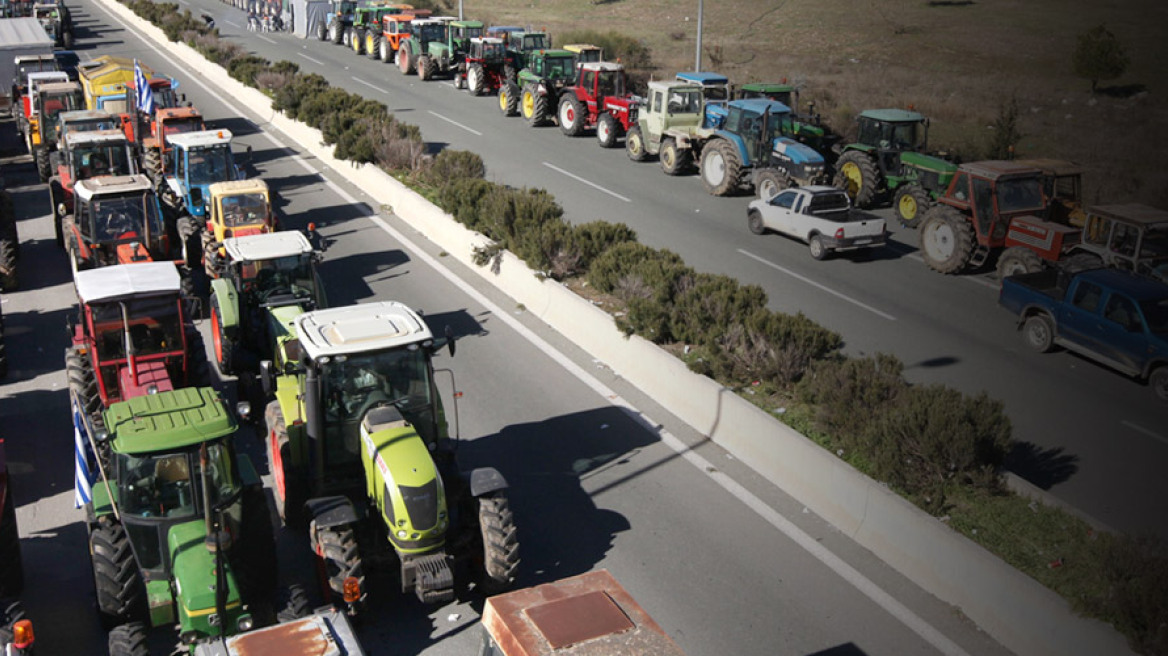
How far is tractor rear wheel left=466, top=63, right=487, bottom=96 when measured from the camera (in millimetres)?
38219

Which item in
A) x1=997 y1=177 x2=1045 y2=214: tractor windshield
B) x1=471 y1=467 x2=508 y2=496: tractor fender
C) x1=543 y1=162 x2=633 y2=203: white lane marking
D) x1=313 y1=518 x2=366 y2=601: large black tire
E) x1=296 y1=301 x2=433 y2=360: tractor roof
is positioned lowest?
x1=313 y1=518 x2=366 y2=601: large black tire

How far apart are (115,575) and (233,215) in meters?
10.5

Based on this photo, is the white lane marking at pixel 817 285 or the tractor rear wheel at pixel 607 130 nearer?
the white lane marking at pixel 817 285

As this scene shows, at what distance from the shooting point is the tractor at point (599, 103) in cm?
3034

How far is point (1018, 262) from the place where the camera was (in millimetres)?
18188

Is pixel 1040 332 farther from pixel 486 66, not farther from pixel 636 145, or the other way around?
pixel 486 66

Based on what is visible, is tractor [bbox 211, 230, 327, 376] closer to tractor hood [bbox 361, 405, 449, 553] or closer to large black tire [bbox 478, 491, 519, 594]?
tractor hood [bbox 361, 405, 449, 553]

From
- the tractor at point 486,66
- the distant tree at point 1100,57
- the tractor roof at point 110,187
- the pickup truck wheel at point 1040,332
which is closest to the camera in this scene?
the pickup truck wheel at point 1040,332

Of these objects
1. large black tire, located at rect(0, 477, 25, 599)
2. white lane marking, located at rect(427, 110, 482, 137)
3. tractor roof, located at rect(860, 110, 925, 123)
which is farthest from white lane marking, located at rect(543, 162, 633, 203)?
large black tire, located at rect(0, 477, 25, 599)

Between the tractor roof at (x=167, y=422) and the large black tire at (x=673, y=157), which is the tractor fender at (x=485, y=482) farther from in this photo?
the large black tire at (x=673, y=157)

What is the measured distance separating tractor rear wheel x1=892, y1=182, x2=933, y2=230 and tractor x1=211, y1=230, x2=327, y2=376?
13731 millimetres

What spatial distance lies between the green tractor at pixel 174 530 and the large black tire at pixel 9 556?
3.52 ft

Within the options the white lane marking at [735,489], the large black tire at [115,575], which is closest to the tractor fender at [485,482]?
the large black tire at [115,575]

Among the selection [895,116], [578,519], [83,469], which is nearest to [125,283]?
[83,469]
